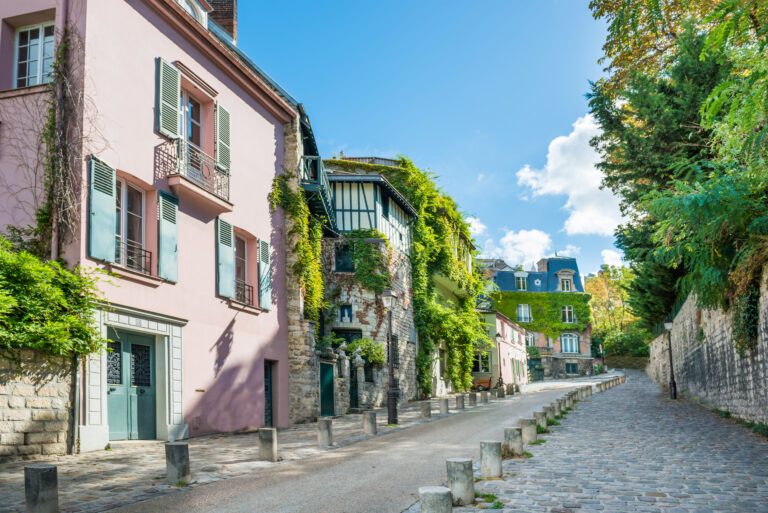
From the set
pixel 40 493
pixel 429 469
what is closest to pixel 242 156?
pixel 429 469

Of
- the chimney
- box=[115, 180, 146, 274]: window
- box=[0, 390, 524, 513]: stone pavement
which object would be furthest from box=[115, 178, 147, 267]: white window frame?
the chimney

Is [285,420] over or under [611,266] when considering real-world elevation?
under

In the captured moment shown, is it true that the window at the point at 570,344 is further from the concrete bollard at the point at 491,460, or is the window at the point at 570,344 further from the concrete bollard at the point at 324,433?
the concrete bollard at the point at 491,460

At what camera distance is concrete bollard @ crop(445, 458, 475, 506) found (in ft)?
20.1

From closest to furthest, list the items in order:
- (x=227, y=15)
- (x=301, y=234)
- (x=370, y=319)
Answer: (x=301, y=234), (x=227, y=15), (x=370, y=319)

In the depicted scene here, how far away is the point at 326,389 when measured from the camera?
60.9ft

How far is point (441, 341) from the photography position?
2981 cm

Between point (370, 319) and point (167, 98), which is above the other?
point (167, 98)

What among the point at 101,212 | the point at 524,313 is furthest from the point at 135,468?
the point at 524,313

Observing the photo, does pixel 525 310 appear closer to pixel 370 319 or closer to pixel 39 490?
pixel 370 319

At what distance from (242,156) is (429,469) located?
9.51 meters

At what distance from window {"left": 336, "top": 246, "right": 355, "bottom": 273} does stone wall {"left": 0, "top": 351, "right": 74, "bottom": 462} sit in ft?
46.0

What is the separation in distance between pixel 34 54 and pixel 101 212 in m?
3.35

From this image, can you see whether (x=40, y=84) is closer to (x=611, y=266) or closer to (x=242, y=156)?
(x=242, y=156)
